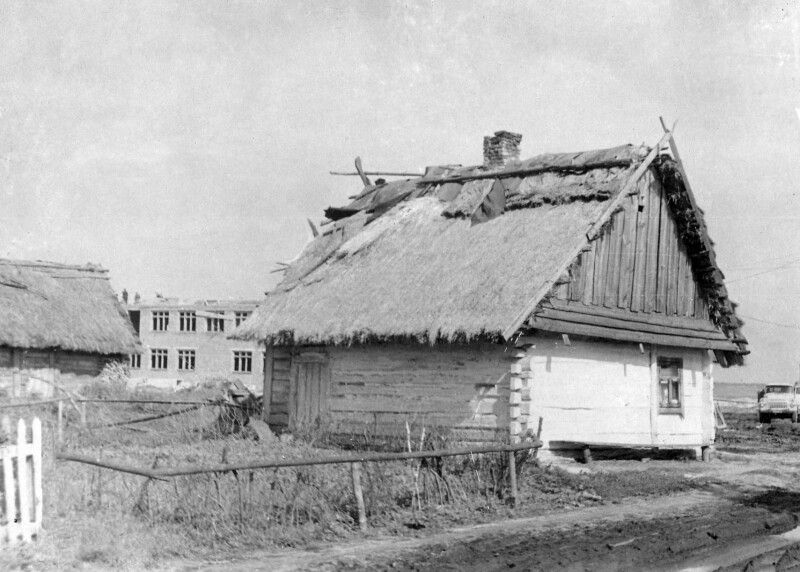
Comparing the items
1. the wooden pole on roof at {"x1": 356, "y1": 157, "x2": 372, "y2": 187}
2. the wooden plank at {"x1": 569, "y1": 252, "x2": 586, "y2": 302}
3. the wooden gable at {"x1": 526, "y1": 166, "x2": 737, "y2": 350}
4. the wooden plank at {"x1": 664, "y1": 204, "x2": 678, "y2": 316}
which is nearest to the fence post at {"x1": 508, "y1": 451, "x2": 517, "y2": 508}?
the wooden gable at {"x1": 526, "y1": 166, "x2": 737, "y2": 350}

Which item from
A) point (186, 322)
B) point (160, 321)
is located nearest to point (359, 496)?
point (186, 322)

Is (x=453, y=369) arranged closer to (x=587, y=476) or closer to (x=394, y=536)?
(x=587, y=476)

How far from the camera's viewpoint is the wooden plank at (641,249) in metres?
21.6

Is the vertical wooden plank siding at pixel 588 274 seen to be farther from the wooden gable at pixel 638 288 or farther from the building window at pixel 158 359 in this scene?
the building window at pixel 158 359

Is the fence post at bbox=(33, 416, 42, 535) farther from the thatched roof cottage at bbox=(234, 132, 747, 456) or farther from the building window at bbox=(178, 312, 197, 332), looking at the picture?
the building window at bbox=(178, 312, 197, 332)

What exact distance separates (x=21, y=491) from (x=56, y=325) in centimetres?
2766

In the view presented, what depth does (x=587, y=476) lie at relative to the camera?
1689 centimetres

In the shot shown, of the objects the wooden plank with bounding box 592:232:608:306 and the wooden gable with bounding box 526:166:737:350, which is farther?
the wooden plank with bounding box 592:232:608:306

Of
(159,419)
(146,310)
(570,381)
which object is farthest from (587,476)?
(146,310)

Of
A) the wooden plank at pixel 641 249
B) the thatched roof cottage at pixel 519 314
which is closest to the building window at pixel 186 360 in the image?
the thatched roof cottage at pixel 519 314

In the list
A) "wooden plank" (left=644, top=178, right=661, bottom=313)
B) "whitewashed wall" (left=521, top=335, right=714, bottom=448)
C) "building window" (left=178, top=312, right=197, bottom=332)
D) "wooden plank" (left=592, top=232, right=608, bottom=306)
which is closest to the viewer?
"whitewashed wall" (left=521, top=335, right=714, bottom=448)

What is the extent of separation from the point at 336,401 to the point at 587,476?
6798 millimetres

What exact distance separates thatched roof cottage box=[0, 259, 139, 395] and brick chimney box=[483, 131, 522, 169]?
17.7 meters

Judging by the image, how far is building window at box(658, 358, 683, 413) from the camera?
22.4 metres
